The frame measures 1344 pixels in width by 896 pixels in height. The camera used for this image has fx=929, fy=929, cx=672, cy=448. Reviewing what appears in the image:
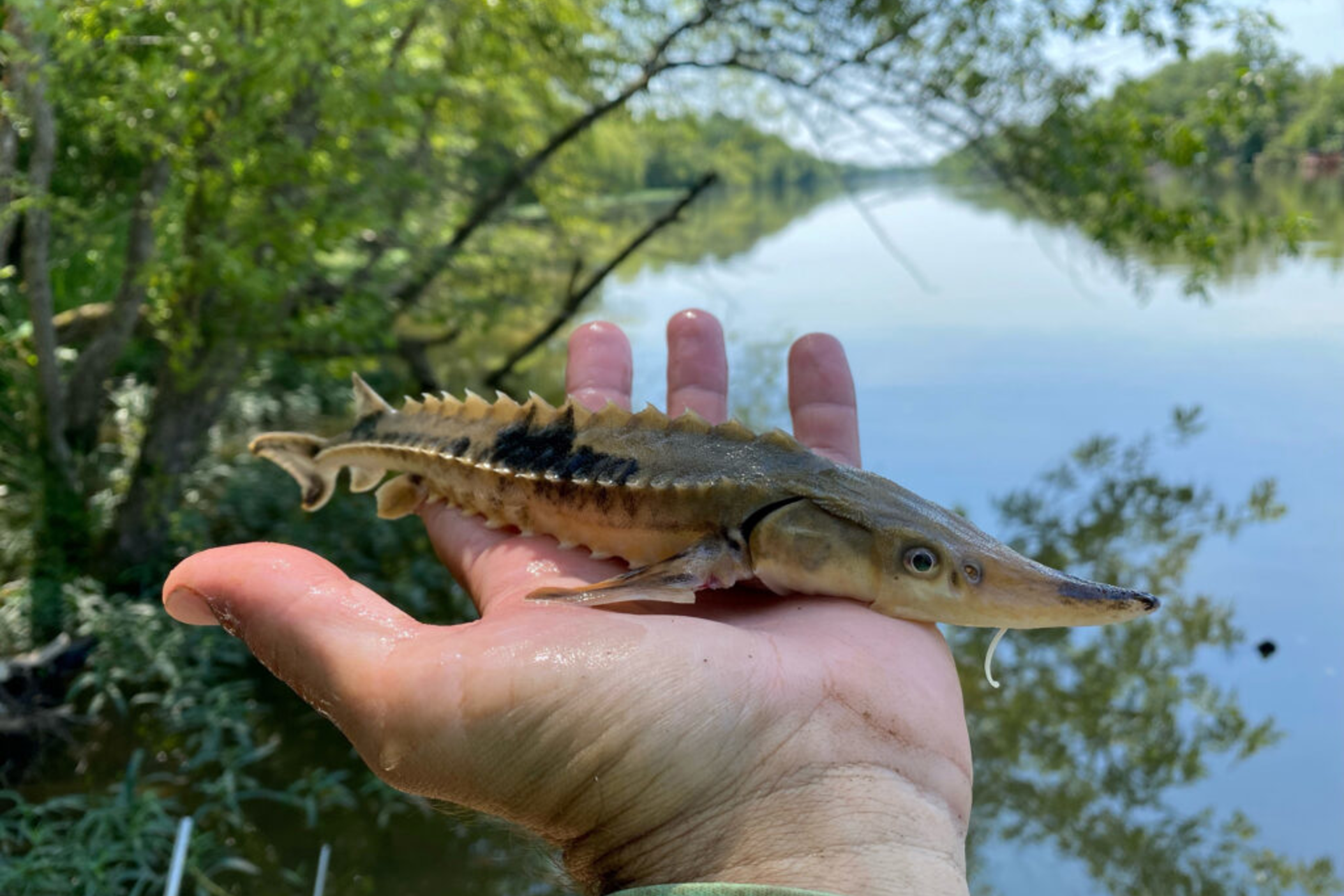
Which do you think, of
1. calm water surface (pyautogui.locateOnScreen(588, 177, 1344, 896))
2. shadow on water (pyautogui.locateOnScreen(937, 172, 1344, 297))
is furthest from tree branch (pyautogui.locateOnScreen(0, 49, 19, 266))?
shadow on water (pyautogui.locateOnScreen(937, 172, 1344, 297))

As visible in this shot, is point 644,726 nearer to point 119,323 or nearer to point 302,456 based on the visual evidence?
point 302,456

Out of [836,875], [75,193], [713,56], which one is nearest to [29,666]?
[75,193]

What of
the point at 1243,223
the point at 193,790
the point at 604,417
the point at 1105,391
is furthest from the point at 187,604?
the point at 1105,391

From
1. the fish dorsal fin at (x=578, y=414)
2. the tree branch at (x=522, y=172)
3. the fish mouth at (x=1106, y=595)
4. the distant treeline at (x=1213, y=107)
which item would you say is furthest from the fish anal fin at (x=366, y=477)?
the distant treeline at (x=1213, y=107)

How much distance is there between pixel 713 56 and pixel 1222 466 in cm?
477

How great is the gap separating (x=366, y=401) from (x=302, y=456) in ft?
1.02

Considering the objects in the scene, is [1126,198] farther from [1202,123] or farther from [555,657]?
[555,657]

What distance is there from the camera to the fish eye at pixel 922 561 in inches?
68.5

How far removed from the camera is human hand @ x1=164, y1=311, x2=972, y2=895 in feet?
4.63

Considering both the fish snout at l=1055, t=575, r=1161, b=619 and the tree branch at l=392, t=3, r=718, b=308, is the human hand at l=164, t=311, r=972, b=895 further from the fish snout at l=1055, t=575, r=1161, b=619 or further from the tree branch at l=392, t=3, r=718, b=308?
the tree branch at l=392, t=3, r=718, b=308

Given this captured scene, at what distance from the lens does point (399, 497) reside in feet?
8.87

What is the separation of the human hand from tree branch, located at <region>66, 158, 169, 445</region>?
2.53m

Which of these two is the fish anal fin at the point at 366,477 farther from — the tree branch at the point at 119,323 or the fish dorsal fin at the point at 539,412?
the tree branch at the point at 119,323

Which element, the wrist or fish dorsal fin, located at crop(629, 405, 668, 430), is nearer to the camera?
the wrist
